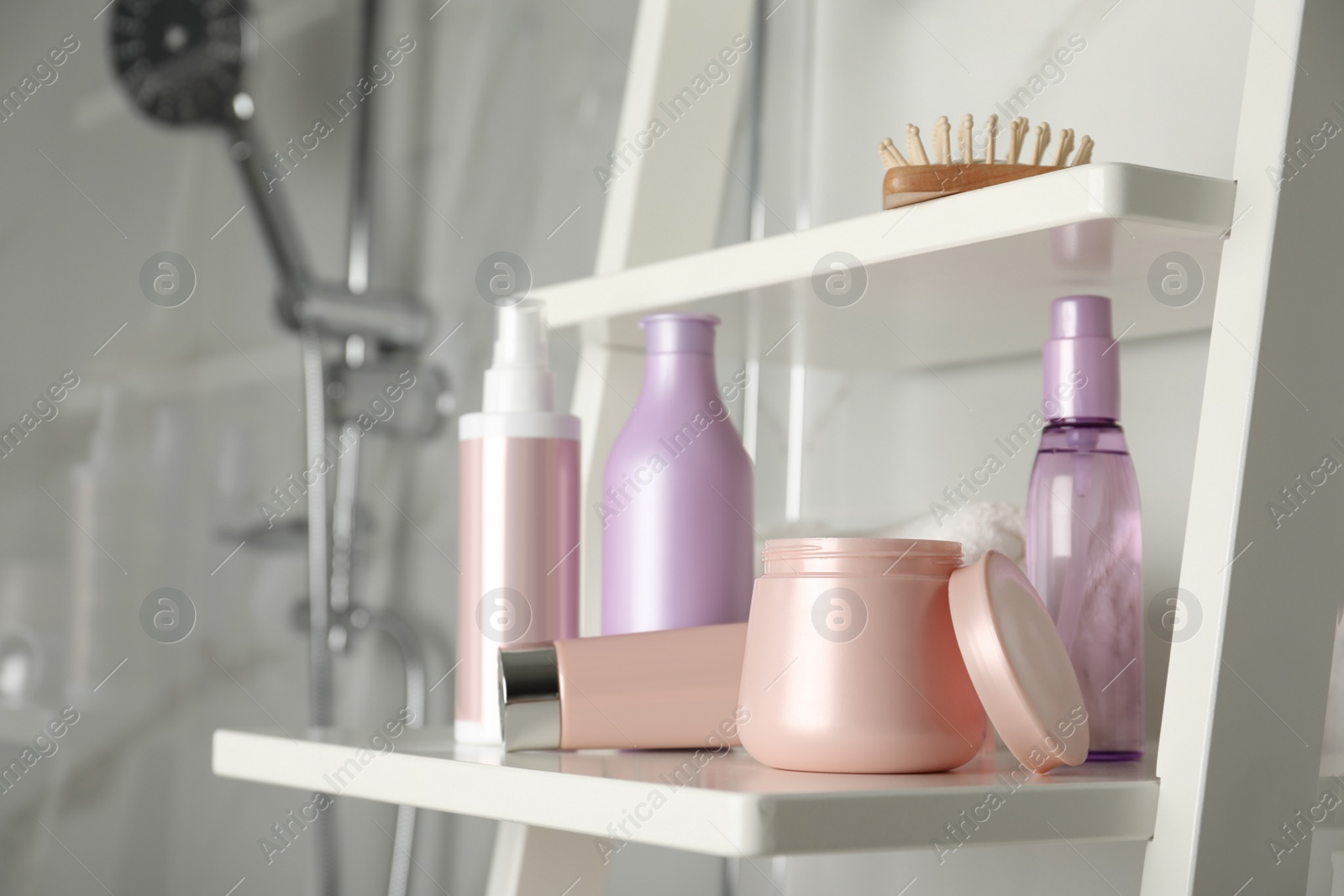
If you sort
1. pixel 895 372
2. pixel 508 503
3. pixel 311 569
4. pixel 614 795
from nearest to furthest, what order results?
pixel 614 795 → pixel 508 503 → pixel 895 372 → pixel 311 569

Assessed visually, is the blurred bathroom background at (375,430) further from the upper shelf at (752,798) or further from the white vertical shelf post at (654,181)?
the upper shelf at (752,798)

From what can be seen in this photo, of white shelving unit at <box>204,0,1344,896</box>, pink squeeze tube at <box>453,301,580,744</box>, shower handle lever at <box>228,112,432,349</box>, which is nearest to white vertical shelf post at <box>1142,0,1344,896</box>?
white shelving unit at <box>204,0,1344,896</box>

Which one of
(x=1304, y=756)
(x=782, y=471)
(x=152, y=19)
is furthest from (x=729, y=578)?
(x=152, y=19)

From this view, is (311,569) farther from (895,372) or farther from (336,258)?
(895,372)

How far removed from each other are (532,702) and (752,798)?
14cm

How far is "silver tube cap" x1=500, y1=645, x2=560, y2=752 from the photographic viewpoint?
0.42 m

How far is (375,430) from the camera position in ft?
2.81

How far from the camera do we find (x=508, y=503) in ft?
1.53

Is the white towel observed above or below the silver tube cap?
above

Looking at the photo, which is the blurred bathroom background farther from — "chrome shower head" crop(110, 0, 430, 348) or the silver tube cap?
the silver tube cap

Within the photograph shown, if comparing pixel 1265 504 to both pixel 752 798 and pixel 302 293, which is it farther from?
pixel 302 293

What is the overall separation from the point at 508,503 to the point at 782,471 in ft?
1.09

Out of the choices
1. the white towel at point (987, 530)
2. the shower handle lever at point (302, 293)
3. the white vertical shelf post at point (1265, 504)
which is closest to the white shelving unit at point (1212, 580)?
the white vertical shelf post at point (1265, 504)

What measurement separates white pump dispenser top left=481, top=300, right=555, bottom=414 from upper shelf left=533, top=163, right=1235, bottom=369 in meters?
0.05
